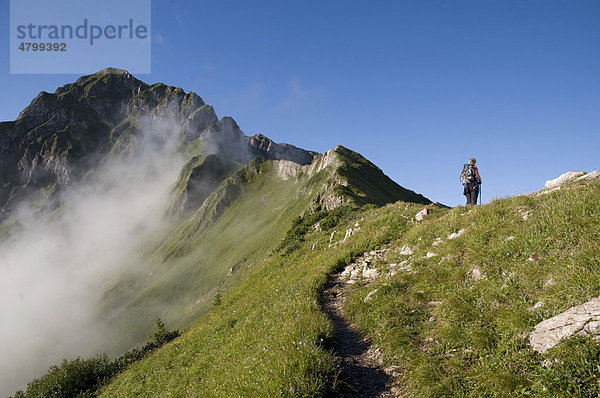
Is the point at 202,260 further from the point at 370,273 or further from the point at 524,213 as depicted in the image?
the point at 524,213

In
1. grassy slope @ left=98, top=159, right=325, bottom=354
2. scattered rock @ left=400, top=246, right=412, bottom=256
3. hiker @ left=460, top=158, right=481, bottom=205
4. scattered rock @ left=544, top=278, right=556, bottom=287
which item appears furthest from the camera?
grassy slope @ left=98, top=159, right=325, bottom=354

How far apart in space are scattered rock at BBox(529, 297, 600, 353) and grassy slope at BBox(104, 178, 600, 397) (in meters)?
0.18

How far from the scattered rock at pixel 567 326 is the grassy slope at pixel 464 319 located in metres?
0.18

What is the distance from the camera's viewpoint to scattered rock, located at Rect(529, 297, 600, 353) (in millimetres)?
5227

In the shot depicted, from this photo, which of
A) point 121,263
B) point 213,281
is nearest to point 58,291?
point 121,263

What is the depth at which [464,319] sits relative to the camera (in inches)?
291

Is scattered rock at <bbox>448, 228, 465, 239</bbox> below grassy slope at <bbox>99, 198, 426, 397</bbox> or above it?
above

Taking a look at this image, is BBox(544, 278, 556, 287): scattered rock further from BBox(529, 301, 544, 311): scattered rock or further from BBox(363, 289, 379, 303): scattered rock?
BBox(363, 289, 379, 303): scattered rock

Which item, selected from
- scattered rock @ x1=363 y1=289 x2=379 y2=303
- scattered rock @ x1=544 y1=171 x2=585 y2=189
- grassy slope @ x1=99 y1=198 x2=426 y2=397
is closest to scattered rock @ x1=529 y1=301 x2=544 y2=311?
grassy slope @ x1=99 y1=198 x2=426 y2=397

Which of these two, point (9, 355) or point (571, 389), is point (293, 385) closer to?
point (571, 389)

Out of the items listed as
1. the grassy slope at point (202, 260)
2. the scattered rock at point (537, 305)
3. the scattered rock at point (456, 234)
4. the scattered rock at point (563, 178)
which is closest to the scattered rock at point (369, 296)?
the scattered rock at point (456, 234)

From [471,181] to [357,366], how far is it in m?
15.8

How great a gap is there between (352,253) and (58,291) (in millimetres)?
231746

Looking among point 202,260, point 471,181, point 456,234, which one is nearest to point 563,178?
point 471,181
